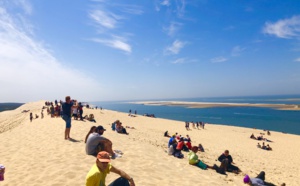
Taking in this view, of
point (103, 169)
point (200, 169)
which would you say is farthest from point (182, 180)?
point (103, 169)

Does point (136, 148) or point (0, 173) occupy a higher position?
point (0, 173)

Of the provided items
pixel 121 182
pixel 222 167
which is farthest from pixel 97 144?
pixel 222 167

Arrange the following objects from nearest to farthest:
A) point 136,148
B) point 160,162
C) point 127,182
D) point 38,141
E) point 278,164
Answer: point 127,182
point 160,162
point 136,148
point 38,141
point 278,164

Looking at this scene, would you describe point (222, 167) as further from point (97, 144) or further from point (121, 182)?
point (121, 182)

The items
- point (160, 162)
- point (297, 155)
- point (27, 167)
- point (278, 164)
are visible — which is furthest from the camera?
point (297, 155)

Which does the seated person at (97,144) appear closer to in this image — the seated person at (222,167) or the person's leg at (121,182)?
the person's leg at (121,182)

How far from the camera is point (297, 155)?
69.7 feet

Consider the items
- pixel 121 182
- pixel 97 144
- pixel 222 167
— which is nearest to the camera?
pixel 121 182

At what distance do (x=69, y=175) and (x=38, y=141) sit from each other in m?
6.94

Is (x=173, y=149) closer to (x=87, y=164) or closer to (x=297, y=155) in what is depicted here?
(x=87, y=164)

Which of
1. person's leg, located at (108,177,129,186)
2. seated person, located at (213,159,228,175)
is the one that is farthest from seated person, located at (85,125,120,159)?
seated person, located at (213,159,228,175)

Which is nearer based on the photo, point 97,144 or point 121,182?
point 121,182

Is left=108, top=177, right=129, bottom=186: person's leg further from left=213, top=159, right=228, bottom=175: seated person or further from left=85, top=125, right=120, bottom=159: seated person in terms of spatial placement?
left=213, top=159, right=228, bottom=175: seated person

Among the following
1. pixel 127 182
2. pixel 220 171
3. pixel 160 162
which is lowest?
pixel 220 171
